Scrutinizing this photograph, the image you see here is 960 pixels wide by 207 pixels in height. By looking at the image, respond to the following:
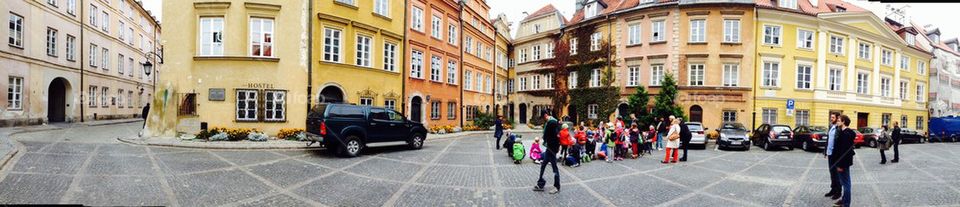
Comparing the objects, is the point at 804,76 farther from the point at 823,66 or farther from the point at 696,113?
the point at 696,113

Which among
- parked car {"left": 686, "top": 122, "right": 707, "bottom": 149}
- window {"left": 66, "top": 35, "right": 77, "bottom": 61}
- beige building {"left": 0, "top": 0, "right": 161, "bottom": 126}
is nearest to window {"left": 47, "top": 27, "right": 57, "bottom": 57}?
beige building {"left": 0, "top": 0, "right": 161, "bottom": 126}

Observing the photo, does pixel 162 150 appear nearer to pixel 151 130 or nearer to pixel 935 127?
pixel 151 130

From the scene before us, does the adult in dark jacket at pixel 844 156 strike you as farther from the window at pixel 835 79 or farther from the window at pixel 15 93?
the window at pixel 15 93

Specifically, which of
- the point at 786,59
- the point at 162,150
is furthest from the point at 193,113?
the point at 786,59

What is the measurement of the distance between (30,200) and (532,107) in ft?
102

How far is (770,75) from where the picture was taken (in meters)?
25.7

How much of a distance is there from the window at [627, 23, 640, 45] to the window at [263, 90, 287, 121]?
21410 millimetres

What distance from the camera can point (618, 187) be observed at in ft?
28.2

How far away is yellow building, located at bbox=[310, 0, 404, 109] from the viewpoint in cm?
1802

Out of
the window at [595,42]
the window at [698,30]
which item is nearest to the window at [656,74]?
the window at [698,30]

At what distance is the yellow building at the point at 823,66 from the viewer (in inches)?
1008

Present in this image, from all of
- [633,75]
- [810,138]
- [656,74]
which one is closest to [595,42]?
[633,75]

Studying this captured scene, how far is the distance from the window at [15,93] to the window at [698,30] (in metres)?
37.0

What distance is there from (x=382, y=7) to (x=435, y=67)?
5.50m
